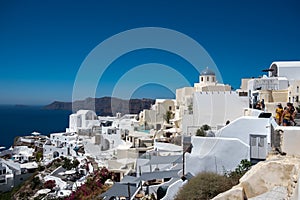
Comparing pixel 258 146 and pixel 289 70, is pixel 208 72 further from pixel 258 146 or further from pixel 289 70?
pixel 258 146

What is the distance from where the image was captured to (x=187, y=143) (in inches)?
391

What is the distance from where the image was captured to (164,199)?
7285 millimetres

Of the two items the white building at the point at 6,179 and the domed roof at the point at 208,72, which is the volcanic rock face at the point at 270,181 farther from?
the white building at the point at 6,179

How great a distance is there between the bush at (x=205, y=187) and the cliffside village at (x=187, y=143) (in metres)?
0.83

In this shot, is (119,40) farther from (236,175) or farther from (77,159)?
(77,159)

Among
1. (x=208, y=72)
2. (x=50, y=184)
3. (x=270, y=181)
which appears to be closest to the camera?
(x=270, y=181)

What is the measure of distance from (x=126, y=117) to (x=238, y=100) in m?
16.2

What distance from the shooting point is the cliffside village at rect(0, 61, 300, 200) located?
7.41 metres

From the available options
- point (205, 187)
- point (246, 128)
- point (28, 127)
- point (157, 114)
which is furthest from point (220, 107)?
point (28, 127)

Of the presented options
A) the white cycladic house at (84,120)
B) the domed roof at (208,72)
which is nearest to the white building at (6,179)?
the white cycladic house at (84,120)

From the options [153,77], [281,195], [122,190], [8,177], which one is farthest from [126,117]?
[281,195]

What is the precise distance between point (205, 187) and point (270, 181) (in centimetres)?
164

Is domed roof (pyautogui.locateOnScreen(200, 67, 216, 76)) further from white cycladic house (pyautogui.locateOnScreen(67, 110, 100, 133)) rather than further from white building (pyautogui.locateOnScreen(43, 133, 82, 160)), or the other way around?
white building (pyautogui.locateOnScreen(43, 133, 82, 160))

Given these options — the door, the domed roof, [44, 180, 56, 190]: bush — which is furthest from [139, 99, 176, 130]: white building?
the door
